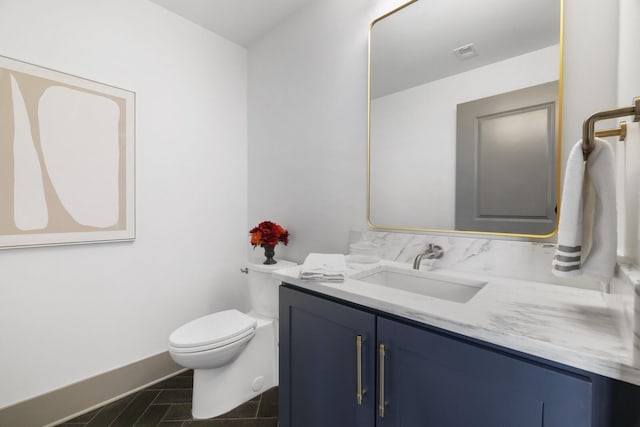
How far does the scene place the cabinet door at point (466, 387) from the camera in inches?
23.6

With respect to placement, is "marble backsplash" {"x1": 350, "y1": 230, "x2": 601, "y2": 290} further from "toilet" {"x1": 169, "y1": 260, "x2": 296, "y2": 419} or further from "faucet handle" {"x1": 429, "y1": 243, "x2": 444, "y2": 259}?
"toilet" {"x1": 169, "y1": 260, "x2": 296, "y2": 419}

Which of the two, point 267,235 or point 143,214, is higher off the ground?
point 143,214

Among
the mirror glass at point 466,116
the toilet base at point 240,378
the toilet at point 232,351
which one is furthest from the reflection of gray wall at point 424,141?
the toilet base at point 240,378

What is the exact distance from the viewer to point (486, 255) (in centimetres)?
121

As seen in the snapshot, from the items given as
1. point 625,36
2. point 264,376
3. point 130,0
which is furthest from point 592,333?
point 130,0

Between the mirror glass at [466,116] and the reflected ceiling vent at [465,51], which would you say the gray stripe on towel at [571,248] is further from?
the reflected ceiling vent at [465,51]

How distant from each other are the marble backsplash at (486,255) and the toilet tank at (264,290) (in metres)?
0.79

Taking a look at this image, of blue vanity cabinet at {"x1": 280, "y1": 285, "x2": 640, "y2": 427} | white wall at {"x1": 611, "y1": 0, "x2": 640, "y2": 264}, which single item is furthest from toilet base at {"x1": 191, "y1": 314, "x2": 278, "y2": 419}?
white wall at {"x1": 611, "y1": 0, "x2": 640, "y2": 264}

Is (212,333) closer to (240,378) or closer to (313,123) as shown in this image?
(240,378)

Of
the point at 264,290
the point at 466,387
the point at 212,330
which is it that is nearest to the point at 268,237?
the point at 264,290

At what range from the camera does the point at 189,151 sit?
83.7 inches

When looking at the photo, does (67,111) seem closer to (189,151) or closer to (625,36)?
(189,151)

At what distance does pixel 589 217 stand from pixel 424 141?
78cm

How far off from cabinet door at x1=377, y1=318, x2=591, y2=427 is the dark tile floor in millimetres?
1031
